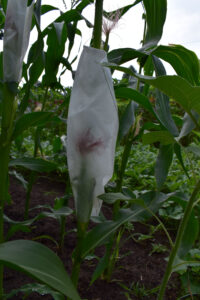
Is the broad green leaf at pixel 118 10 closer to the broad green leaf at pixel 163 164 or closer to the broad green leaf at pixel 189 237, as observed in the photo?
the broad green leaf at pixel 163 164

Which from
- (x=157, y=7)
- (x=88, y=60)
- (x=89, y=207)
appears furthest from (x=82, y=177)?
(x=157, y=7)

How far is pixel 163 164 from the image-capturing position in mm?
672

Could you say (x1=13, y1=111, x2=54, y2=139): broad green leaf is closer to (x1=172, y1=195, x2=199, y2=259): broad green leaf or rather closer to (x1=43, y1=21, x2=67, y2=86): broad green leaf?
(x1=43, y1=21, x2=67, y2=86): broad green leaf

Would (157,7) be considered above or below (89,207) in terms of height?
above

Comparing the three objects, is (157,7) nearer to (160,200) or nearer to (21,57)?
(21,57)

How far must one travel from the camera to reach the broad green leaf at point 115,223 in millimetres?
563

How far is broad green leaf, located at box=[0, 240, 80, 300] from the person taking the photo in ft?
1.18

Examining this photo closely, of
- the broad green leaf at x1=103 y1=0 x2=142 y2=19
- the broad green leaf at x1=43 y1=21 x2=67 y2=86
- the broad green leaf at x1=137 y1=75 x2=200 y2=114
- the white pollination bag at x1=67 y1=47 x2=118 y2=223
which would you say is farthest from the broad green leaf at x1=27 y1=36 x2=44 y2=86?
the broad green leaf at x1=137 y1=75 x2=200 y2=114

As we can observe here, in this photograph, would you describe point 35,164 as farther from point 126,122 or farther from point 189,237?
point 189,237

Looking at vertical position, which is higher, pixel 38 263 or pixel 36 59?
pixel 36 59

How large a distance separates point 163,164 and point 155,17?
0.31 metres

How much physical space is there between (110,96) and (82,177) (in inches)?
5.4

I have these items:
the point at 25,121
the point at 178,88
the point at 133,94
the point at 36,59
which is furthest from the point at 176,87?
the point at 36,59

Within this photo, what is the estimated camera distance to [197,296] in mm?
980
